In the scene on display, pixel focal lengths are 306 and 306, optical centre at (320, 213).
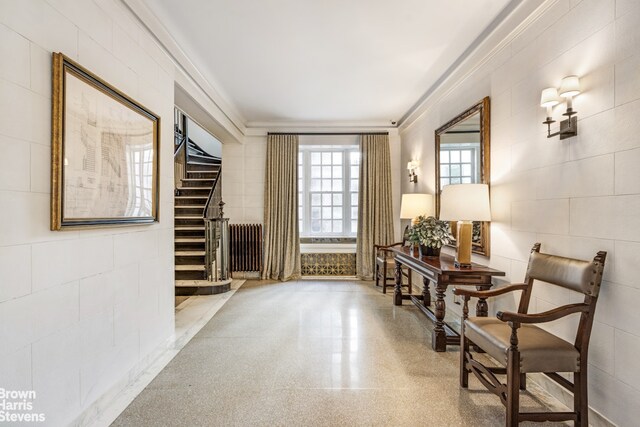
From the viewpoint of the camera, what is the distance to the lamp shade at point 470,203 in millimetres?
2672

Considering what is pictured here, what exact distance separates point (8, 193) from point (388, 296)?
14.0 feet

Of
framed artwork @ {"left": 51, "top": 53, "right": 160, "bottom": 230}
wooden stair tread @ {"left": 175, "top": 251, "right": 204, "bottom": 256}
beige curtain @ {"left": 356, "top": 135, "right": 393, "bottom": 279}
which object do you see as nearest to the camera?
framed artwork @ {"left": 51, "top": 53, "right": 160, "bottom": 230}

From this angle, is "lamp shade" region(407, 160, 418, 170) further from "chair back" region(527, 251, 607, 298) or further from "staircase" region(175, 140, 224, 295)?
"staircase" region(175, 140, 224, 295)

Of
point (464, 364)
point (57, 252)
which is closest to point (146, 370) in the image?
point (57, 252)

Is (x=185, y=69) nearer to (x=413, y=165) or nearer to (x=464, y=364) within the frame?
(x=413, y=165)

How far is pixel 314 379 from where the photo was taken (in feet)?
7.72

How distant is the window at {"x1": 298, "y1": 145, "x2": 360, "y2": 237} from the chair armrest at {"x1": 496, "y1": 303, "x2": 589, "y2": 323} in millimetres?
4533

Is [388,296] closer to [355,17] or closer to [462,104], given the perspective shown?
[462,104]

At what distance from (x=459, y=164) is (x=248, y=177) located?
3740 mm

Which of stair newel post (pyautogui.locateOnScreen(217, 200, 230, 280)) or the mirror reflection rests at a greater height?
the mirror reflection

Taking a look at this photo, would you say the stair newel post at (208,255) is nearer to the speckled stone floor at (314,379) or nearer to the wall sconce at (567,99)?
the speckled stone floor at (314,379)

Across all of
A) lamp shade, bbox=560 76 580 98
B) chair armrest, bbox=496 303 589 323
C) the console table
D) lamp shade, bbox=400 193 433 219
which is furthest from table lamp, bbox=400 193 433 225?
chair armrest, bbox=496 303 589 323

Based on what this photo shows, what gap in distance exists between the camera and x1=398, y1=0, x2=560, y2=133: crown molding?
225cm

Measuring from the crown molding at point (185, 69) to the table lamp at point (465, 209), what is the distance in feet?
9.36
